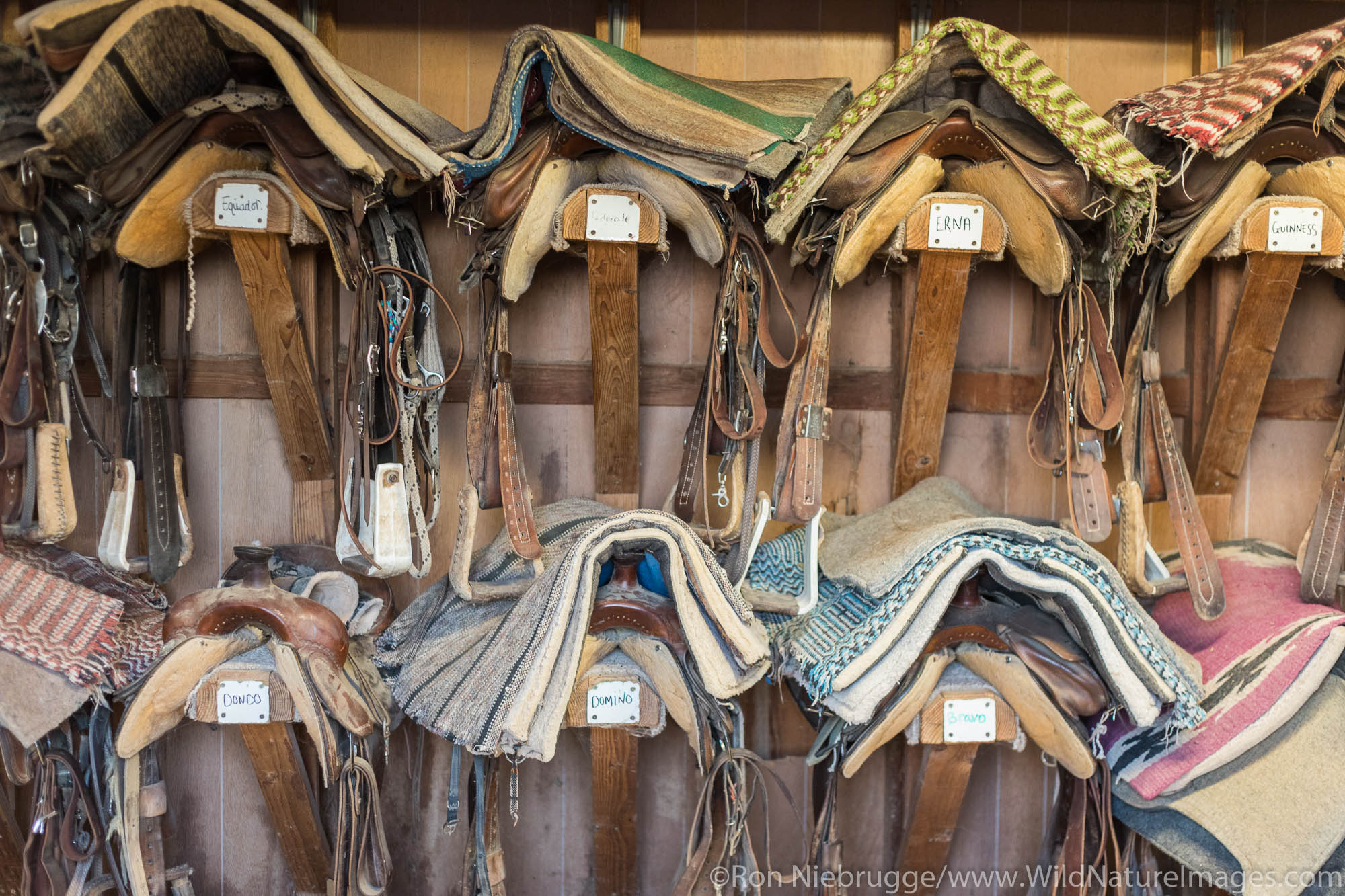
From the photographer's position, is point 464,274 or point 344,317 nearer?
point 464,274

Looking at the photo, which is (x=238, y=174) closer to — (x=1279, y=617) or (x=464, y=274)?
(x=464, y=274)

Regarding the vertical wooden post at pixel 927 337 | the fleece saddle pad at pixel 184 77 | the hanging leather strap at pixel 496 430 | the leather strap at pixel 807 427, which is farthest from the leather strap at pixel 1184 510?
the fleece saddle pad at pixel 184 77

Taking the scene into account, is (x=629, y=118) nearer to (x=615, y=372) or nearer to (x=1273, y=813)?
→ (x=615, y=372)

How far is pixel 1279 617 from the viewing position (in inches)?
63.5

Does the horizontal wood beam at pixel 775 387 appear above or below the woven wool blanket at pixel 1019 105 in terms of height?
below

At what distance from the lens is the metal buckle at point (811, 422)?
1.62 m

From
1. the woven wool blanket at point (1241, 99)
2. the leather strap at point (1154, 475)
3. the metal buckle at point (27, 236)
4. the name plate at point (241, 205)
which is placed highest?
the woven wool blanket at point (1241, 99)

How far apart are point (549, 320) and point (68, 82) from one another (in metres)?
0.89

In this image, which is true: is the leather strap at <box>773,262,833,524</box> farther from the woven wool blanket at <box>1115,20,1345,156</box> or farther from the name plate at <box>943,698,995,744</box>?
the woven wool blanket at <box>1115,20,1345,156</box>

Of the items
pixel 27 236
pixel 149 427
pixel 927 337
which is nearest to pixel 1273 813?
pixel 927 337

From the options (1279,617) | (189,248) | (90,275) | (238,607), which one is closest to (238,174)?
(189,248)

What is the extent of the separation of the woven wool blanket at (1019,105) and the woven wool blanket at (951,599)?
0.58m

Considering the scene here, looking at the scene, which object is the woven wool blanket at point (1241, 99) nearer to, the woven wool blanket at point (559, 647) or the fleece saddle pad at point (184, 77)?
the woven wool blanket at point (559, 647)

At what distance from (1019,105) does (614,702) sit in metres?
1.25
